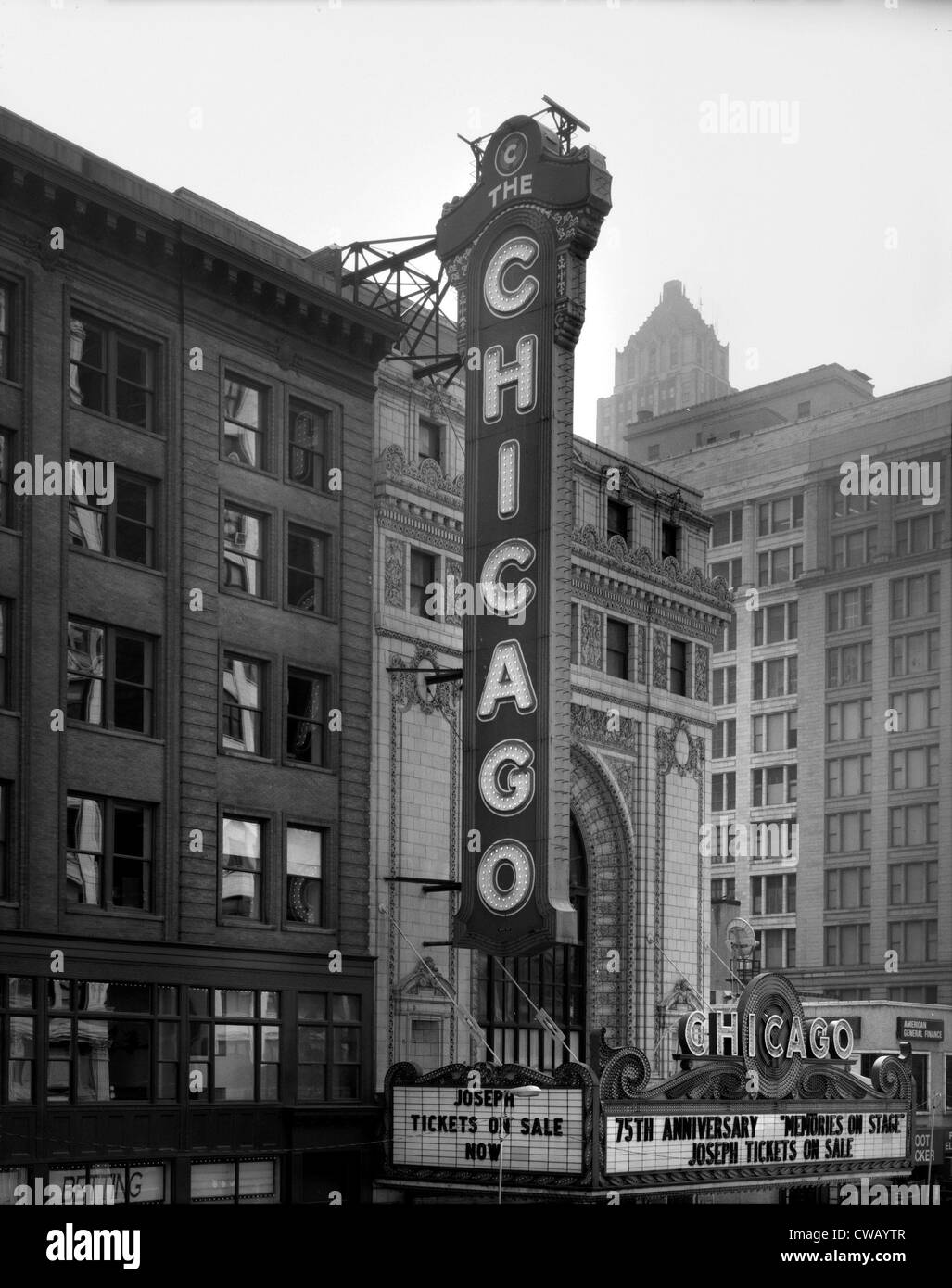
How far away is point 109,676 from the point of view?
138 ft

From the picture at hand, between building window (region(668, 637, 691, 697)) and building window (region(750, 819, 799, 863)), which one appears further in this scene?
building window (region(750, 819, 799, 863))

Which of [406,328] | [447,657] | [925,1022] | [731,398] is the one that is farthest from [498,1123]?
[731,398]

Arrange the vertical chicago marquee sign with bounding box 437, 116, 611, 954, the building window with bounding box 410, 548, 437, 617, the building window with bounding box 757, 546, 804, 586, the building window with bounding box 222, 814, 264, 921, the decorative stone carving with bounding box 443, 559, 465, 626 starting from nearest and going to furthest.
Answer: the building window with bounding box 222, 814, 264, 921
the vertical chicago marquee sign with bounding box 437, 116, 611, 954
the building window with bounding box 410, 548, 437, 617
the decorative stone carving with bounding box 443, 559, 465, 626
the building window with bounding box 757, 546, 804, 586

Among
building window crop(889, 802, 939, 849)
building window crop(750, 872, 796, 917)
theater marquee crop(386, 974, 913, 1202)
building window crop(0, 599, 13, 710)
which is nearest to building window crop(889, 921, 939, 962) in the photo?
building window crop(889, 802, 939, 849)

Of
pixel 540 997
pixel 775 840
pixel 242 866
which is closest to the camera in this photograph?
pixel 242 866

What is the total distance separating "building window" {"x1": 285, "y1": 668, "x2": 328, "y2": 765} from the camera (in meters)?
46.6

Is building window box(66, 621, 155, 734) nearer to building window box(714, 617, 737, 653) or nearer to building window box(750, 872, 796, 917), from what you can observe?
building window box(750, 872, 796, 917)

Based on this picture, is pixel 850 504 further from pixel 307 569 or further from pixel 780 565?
pixel 307 569

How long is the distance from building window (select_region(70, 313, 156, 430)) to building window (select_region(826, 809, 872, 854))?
259ft

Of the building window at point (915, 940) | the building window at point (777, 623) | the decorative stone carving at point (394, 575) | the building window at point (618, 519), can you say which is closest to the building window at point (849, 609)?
the building window at point (777, 623)

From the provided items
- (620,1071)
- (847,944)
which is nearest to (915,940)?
(847,944)

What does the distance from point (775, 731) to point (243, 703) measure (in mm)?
80108

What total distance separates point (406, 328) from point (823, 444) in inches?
3013

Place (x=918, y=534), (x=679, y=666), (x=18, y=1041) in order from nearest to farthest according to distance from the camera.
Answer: (x=18, y=1041) < (x=679, y=666) < (x=918, y=534)
